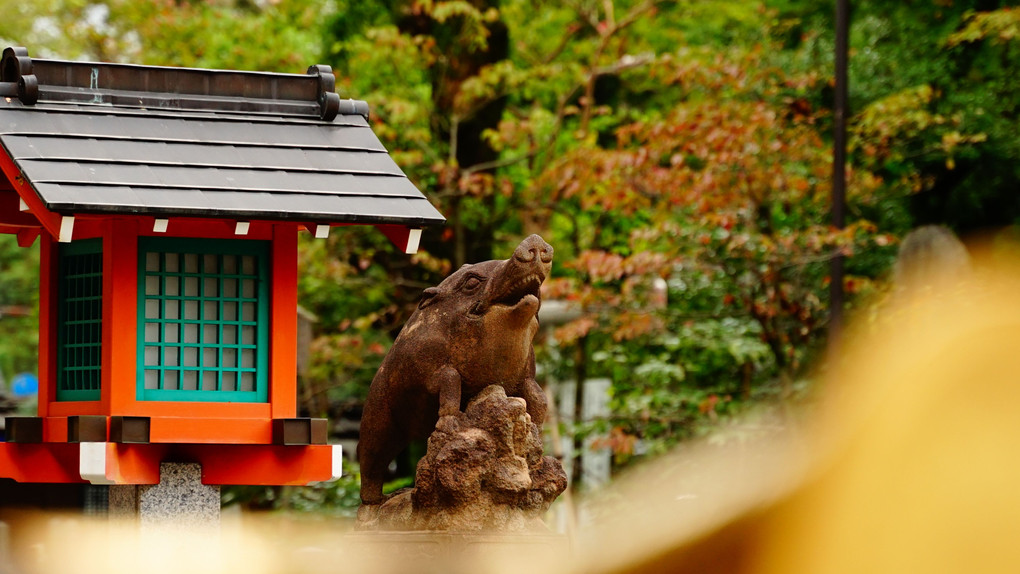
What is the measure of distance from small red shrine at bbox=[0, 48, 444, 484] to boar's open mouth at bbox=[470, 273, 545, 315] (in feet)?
2.10

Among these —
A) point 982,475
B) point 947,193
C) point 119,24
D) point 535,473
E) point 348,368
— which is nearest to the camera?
point 982,475

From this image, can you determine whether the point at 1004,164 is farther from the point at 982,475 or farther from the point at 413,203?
the point at 982,475

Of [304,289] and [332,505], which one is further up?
[304,289]

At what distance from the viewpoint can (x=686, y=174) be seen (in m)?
13.4

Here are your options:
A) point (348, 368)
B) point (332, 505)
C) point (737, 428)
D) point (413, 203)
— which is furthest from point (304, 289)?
point (413, 203)

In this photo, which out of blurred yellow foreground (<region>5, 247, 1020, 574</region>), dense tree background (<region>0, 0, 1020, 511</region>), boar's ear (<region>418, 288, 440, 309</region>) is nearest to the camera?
blurred yellow foreground (<region>5, 247, 1020, 574</region>)

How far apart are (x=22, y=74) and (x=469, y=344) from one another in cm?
310

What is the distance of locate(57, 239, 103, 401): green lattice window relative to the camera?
24.2 feet

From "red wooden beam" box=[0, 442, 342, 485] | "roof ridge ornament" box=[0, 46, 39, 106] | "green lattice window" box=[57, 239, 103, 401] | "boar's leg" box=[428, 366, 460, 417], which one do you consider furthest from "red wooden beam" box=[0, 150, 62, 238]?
"boar's leg" box=[428, 366, 460, 417]

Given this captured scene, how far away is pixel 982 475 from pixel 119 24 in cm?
2113

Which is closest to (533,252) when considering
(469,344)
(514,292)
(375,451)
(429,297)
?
(514,292)

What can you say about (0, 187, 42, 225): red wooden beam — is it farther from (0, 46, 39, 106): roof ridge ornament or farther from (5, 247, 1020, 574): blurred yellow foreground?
(5, 247, 1020, 574): blurred yellow foreground

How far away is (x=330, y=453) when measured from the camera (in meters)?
7.52

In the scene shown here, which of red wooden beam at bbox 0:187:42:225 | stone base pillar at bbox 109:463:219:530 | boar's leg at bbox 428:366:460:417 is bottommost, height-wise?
stone base pillar at bbox 109:463:219:530
